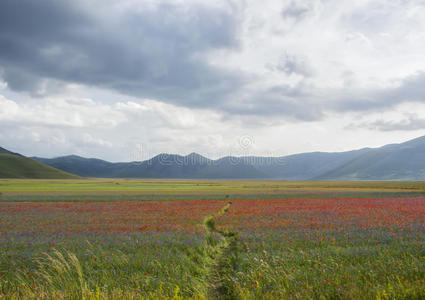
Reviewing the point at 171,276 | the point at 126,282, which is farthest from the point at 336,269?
the point at 126,282

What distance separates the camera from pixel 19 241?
58.0ft

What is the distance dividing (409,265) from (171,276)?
8173 millimetres

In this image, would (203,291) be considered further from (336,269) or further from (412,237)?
(412,237)

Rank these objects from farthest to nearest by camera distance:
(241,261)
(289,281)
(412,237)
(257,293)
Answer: (412,237) → (241,261) → (289,281) → (257,293)

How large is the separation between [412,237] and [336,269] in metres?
8.50

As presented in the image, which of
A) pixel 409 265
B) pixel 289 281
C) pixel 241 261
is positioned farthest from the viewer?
pixel 241 261

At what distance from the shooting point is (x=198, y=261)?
511 inches

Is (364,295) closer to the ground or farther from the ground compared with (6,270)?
farther from the ground

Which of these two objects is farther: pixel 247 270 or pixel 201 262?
pixel 201 262

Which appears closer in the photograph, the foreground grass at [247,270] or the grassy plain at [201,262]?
the foreground grass at [247,270]

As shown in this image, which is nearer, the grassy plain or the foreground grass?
the foreground grass

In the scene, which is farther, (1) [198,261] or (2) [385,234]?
(2) [385,234]

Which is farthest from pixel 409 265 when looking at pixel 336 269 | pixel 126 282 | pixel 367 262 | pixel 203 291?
pixel 126 282

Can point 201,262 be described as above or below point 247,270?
below
